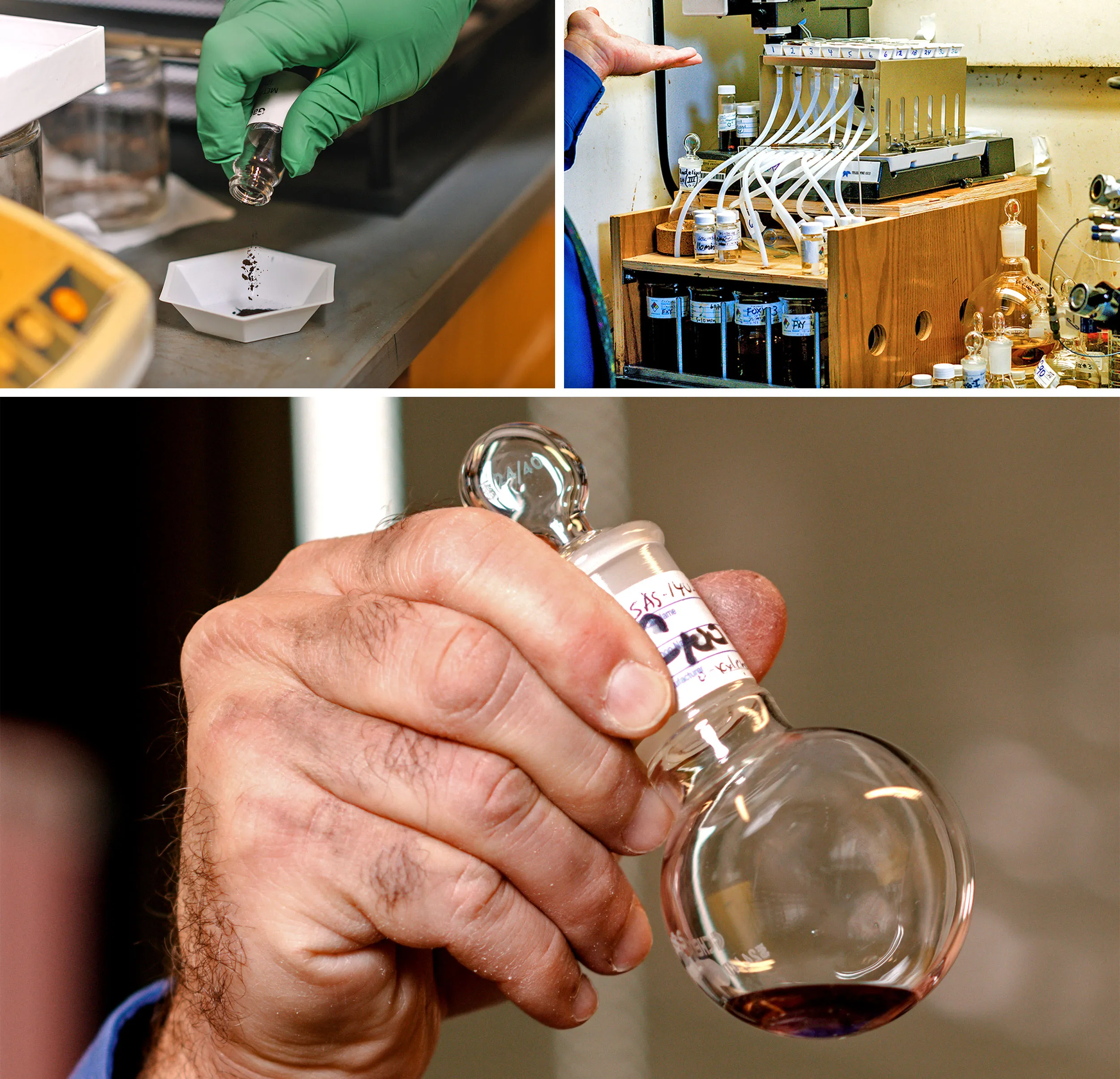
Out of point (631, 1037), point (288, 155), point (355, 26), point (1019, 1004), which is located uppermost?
point (355, 26)

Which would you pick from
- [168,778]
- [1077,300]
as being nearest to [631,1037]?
[168,778]

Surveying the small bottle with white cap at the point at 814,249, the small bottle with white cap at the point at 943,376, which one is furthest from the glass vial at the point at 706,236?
the small bottle with white cap at the point at 943,376

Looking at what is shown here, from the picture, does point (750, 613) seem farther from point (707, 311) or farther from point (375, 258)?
point (707, 311)

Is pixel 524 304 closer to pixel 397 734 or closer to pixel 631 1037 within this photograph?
pixel 631 1037

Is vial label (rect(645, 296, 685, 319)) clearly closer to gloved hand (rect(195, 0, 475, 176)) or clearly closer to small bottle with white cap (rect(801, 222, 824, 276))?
small bottle with white cap (rect(801, 222, 824, 276))

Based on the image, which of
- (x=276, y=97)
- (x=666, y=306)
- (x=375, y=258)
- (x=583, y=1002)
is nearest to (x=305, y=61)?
(x=276, y=97)

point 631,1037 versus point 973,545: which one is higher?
point 973,545

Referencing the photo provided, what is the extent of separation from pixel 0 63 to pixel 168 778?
2.68 ft

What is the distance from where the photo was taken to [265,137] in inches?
49.7

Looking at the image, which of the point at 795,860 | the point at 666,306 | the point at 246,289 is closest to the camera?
the point at 795,860

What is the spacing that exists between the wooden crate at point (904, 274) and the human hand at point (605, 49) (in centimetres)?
30

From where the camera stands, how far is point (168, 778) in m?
1.35

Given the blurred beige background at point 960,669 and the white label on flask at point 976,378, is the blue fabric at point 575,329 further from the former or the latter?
the white label on flask at point 976,378

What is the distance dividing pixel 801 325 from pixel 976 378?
24 cm
